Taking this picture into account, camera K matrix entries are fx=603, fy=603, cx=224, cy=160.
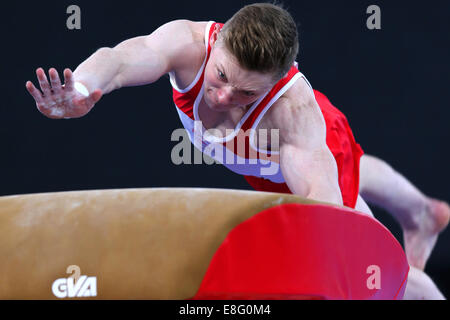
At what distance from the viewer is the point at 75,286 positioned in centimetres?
101

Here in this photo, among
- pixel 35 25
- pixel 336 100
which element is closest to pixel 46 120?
pixel 35 25

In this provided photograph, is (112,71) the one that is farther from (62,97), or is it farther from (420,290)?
(420,290)

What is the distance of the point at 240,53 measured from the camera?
5.38 ft

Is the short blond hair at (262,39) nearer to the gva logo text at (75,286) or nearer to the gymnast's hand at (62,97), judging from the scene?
the gymnast's hand at (62,97)

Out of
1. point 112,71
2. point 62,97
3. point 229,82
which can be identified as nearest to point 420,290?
point 229,82

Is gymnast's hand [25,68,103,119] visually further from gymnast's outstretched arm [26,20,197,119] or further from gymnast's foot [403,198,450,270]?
gymnast's foot [403,198,450,270]

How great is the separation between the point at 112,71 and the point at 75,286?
0.73m

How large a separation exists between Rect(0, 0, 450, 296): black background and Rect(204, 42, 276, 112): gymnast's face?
1.62 meters

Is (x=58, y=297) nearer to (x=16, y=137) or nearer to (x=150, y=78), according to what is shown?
(x=150, y=78)

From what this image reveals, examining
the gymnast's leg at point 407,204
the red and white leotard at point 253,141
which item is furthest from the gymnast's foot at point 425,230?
the red and white leotard at point 253,141

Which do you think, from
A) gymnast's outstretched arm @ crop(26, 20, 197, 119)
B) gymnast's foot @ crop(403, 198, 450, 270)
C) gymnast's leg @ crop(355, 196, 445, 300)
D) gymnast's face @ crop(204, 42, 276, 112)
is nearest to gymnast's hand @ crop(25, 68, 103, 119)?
gymnast's outstretched arm @ crop(26, 20, 197, 119)

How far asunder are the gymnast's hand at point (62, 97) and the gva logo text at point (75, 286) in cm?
48

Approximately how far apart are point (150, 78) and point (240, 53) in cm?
28
